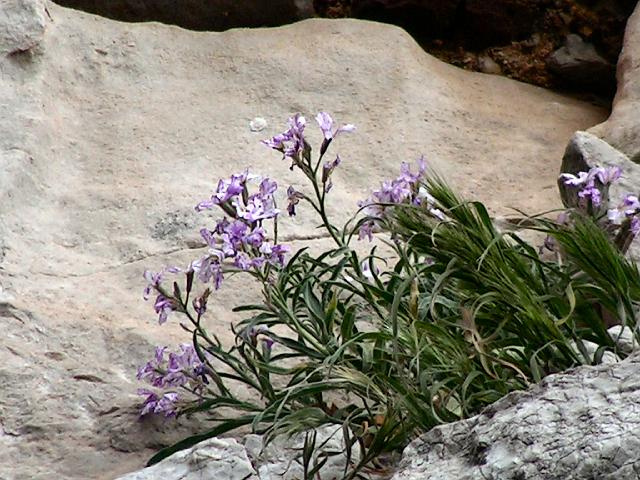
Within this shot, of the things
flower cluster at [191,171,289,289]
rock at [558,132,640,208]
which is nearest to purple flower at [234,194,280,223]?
flower cluster at [191,171,289,289]

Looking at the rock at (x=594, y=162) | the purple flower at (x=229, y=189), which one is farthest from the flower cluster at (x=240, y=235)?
the rock at (x=594, y=162)

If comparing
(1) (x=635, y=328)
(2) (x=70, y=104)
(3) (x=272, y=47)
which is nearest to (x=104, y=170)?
(2) (x=70, y=104)

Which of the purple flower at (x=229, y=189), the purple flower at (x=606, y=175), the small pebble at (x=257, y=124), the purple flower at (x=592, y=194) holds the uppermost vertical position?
the purple flower at (x=606, y=175)

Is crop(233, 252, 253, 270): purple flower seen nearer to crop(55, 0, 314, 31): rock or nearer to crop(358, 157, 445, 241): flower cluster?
crop(358, 157, 445, 241): flower cluster

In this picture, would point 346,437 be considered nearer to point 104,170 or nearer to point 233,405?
point 233,405

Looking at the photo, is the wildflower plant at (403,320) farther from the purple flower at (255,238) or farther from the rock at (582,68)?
the rock at (582,68)

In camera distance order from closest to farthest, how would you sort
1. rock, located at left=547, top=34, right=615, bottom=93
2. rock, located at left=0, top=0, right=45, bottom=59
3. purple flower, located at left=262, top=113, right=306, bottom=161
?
1. purple flower, located at left=262, top=113, right=306, bottom=161
2. rock, located at left=0, top=0, right=45, bottom=59
3. rock, located at left=547, top=34, right=615, bottom=93

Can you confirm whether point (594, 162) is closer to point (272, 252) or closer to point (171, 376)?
point (272, 252)
